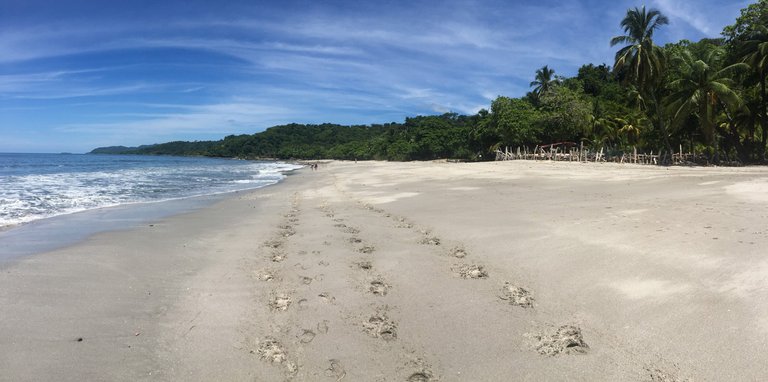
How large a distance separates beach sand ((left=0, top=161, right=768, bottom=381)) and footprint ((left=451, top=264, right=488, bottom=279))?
0.04m

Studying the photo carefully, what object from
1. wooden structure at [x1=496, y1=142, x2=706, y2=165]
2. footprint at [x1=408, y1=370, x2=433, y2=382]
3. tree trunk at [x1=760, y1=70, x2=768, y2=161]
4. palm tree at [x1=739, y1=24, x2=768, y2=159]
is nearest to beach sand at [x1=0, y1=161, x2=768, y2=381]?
footprint at [x1=408, y1=370, x2=433, y2=382]

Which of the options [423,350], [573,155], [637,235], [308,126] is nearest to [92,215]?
[423,350]

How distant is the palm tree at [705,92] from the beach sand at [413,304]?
24.5m

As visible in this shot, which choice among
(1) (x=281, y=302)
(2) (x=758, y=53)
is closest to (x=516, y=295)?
(1) (x=281, y=302)

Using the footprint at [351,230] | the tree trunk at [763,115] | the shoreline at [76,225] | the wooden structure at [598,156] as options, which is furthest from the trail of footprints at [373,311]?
the wooden structure at [598,156]

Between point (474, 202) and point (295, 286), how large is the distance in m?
7.74

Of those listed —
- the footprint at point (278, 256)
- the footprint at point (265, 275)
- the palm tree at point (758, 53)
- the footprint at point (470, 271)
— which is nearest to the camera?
the footprint at point (470, 271)

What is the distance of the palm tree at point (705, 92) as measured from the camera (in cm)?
2794

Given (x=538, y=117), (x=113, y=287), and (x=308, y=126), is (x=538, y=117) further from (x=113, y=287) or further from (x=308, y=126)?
(x=308, y=126)

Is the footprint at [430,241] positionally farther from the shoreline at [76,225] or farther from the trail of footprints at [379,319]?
the shoreline at [76,225]

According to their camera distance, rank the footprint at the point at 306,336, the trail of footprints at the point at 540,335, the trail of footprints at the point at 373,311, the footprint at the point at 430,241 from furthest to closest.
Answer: the footprint at the point at 430,241 → the footprint at the point at 306,336 → the trail of footprints at the point at 373,311 → the trail of footprints at the point at 540,335

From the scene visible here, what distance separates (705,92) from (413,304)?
3268 centimetres

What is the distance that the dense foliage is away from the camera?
95.5 feet

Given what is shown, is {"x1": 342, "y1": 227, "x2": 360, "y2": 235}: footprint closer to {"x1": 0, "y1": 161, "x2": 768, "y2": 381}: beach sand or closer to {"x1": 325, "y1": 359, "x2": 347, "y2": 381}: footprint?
{"x1": 0, "y1": 161, "x2": 768, "y2": 381}: beach sand
